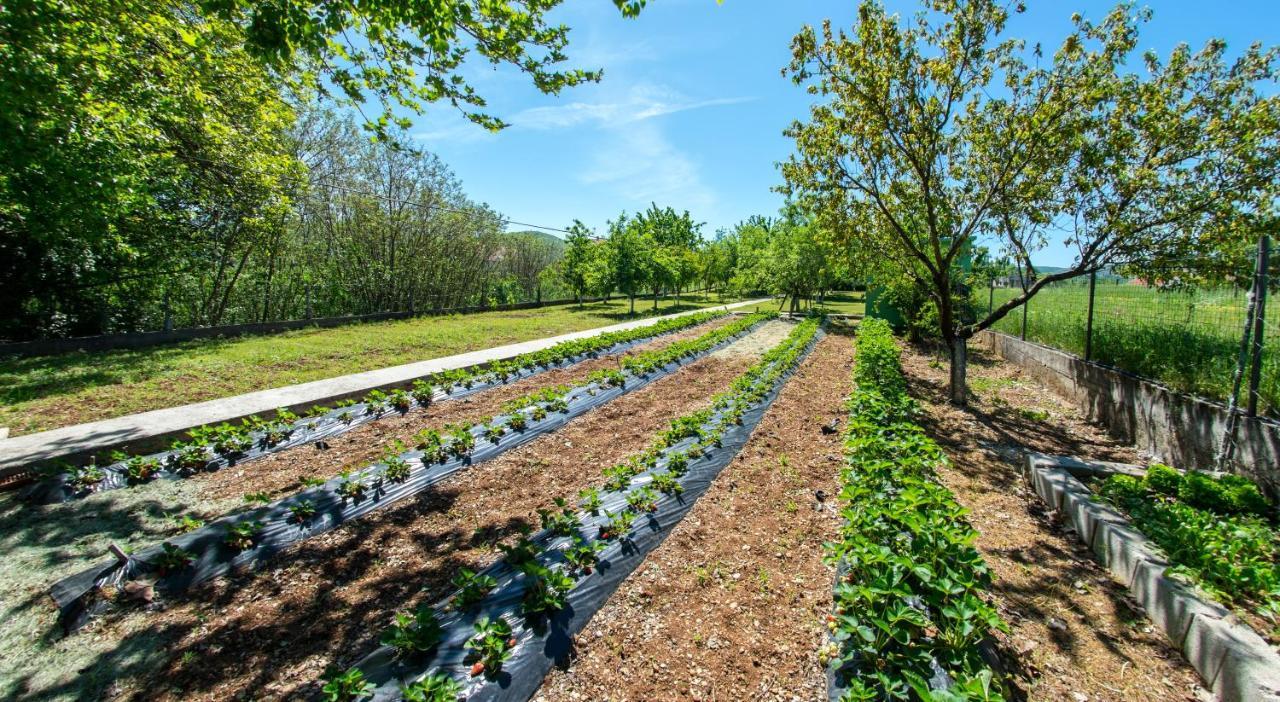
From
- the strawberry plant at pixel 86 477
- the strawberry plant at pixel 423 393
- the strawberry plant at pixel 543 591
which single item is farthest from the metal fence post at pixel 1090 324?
the strawberry plant at pixel 86 477

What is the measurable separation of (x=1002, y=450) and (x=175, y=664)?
8004 millimetres

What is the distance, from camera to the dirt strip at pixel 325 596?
2414 mm

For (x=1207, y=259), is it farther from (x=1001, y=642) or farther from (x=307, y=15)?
(x=307, y=15)

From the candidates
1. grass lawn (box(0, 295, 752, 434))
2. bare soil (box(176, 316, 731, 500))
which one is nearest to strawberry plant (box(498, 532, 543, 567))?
bare soil (box(176, 316, 731, 500))

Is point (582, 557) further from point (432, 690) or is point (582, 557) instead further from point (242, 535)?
point (242, 535)

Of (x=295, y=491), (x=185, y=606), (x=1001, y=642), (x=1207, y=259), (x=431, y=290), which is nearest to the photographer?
(x=1001, y=642)

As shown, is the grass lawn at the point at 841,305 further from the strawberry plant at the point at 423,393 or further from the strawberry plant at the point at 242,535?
the strawberry plant at the point at 242,535

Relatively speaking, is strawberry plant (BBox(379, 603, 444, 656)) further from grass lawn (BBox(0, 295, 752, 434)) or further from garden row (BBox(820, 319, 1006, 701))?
grass lawn (BBox(0, 295, 752, 434))

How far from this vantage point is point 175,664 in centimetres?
246

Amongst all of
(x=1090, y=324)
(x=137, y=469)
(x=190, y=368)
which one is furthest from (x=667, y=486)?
(x=190, y=368)

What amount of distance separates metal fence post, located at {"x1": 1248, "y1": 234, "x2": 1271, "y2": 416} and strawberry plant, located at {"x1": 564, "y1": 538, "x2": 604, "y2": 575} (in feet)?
20.6

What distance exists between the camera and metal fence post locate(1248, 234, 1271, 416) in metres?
4.21

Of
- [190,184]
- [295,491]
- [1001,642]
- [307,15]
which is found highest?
[190,184]

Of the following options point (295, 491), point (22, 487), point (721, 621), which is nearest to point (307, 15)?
point (295, 491)
